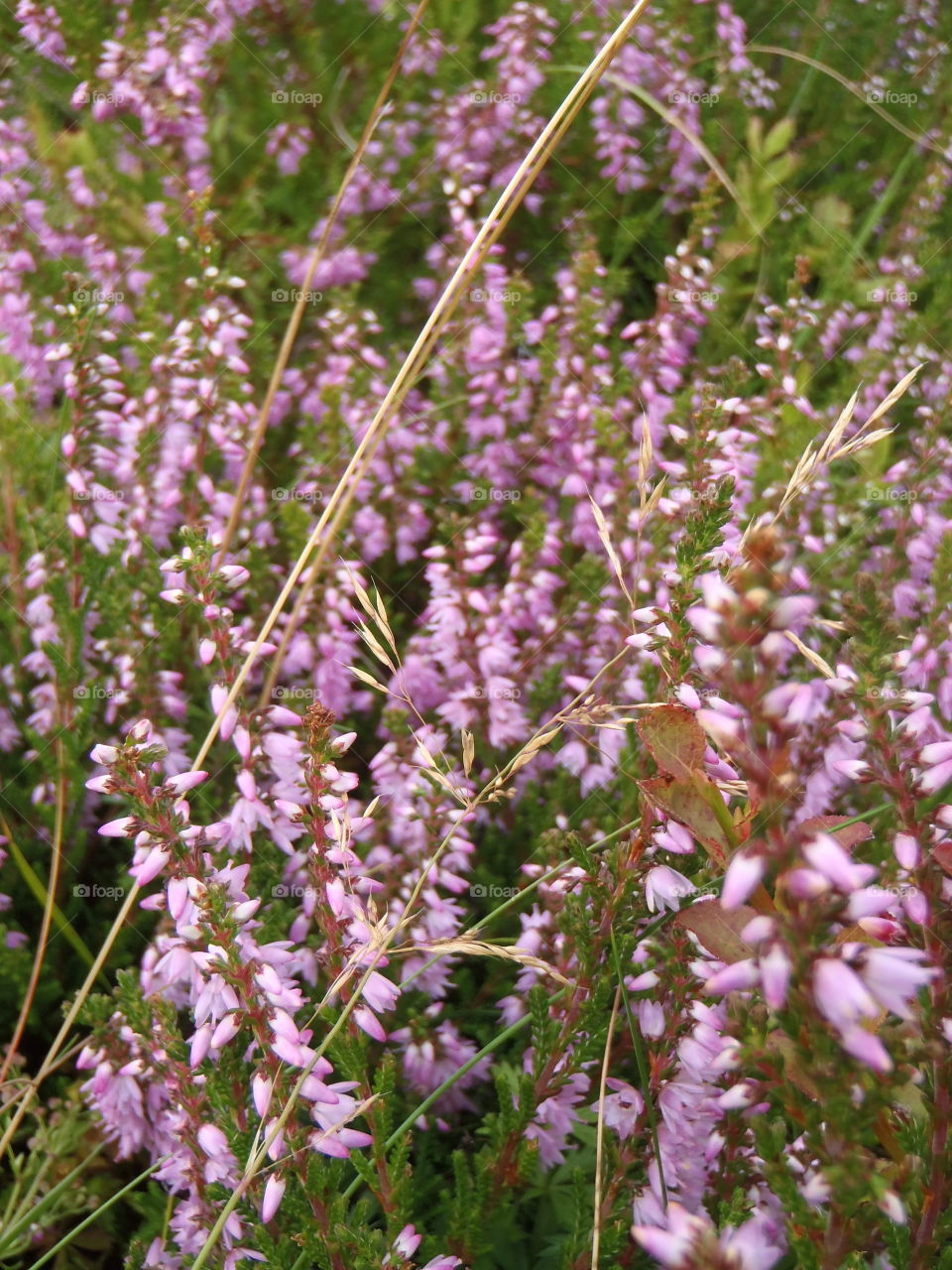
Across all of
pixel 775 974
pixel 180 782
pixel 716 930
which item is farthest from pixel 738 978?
pixel 180 782

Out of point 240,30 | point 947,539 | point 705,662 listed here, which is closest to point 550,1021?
point 705,662

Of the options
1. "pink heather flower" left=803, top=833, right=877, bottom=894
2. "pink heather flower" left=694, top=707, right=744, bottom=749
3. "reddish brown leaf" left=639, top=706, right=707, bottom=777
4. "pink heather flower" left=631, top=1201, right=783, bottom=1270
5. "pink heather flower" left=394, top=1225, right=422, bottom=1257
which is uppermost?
"pink heather flower" left=694, top=707, right=744, bottom=749

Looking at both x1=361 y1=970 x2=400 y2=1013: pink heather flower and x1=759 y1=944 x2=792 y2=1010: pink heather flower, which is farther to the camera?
x1=361 y1=970 x2=400 y2=1013: pink heather flower

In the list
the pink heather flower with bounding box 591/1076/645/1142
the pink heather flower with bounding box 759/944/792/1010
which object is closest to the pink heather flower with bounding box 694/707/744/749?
the pink heather flower with bounding box 759/944/792/1010

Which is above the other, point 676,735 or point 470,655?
point 676,735

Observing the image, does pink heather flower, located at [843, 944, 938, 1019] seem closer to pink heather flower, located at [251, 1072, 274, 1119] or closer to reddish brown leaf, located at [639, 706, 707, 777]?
reddish brown leaf, located at [639, 706, 707, 777]

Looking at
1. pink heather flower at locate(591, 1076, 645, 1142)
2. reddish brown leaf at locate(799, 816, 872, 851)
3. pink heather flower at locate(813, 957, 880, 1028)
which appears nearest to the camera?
pink heather flower at locate(813, 957, 880, 1028)

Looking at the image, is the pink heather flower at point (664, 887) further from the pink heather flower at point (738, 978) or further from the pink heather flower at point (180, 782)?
the pink heather flower at point (180, 782)

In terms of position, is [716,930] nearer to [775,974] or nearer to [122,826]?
[775,974]
